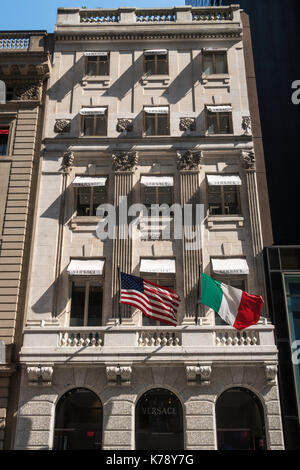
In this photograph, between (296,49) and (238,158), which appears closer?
(238,158)

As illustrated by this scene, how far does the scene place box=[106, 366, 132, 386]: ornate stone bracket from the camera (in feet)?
66.8

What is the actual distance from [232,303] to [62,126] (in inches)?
580

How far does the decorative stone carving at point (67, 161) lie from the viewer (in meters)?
25.8

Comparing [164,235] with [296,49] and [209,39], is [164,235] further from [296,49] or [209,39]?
[296,49]

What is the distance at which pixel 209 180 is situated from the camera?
24766 mm

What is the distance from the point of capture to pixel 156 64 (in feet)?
93.2

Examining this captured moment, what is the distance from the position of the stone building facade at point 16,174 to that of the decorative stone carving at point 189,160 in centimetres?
832

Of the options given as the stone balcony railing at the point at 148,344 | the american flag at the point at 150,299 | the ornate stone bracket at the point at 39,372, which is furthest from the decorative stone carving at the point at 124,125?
the ornate stone bracket at the point at 39,372

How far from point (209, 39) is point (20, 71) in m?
12.2

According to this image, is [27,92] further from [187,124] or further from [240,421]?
[240,421]

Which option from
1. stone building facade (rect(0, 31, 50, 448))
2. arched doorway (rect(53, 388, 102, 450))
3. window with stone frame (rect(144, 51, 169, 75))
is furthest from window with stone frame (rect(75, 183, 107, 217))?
arched doorway (rect(53, 388, 102, 450))

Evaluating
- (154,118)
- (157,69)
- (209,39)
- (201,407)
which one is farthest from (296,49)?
(201,407)

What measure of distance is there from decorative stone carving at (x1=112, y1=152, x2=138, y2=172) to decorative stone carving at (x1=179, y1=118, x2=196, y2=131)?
3.34m

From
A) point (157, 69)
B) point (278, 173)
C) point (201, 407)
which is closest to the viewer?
point (201, 407)
